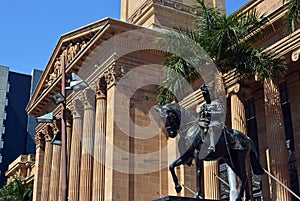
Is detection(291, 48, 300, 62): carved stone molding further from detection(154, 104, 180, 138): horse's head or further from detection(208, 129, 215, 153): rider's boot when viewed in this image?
detection(154, 104, 180, 138): horse's head

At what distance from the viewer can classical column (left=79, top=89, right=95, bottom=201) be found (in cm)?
2988

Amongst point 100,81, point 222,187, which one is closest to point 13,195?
point 100,81

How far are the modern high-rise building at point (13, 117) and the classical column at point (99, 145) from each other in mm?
58338

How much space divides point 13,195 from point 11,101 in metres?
42.6

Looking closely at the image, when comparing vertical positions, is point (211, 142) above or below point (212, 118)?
below

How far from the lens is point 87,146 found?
31.0 meters

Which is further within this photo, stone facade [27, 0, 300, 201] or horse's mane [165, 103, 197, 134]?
stone facade [27, 0, 300, 201]

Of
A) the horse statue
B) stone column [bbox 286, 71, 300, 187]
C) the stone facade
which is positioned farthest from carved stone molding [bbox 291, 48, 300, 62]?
the horse statue

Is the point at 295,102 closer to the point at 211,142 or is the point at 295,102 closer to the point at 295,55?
the point at 295,55

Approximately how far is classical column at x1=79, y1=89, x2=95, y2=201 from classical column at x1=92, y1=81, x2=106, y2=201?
1119mm

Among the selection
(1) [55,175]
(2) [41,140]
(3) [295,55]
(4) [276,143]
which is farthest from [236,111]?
(2) [41,140]

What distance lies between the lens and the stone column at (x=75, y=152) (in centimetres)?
3200

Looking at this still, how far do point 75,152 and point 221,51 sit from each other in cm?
1606

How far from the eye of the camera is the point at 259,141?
26.4 m
